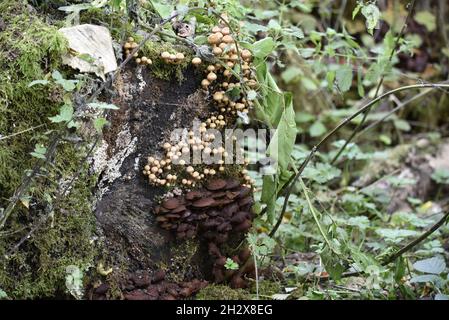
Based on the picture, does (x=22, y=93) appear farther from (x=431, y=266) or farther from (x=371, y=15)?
(x=431, y=266)

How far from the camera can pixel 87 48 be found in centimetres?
214

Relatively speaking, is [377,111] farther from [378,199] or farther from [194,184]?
[194,184]

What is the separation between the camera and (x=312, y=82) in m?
4.85

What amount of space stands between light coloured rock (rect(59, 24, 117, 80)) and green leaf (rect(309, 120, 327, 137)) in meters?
2.87

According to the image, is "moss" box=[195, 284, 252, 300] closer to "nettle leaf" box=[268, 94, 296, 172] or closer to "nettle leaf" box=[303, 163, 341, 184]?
"nettle leaf" box=[268, 94, 296, 172]

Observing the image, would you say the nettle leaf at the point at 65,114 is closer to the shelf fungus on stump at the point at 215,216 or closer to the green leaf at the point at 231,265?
the shelf fungus on stump at the point at 215,216

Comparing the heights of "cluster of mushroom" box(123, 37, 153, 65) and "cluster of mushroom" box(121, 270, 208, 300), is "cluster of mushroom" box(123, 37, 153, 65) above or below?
above

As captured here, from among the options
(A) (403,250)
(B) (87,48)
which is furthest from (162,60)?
(A) (403,250)

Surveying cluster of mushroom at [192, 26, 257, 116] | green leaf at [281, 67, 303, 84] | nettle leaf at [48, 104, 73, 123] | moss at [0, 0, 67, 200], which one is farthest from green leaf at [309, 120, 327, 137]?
nettle leaf at [48, 104, 73, 123]

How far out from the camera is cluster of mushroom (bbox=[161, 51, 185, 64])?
7.54ft

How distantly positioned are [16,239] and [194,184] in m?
0.75

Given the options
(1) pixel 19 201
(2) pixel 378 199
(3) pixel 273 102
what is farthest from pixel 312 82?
(1) pixel 19 201
